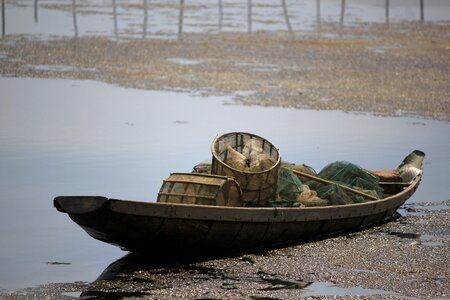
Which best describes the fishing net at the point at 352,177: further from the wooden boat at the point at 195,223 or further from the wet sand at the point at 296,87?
the wooden boat at the point at 195,223

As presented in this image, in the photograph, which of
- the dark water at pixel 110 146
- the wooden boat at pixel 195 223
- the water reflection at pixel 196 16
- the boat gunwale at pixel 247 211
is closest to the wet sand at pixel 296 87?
the wooden boat at pixel 195 223

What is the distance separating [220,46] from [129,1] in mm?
34916

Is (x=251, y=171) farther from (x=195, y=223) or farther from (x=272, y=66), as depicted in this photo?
(x=272, y=66)

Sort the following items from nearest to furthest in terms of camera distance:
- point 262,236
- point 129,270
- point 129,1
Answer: point 129,270 < point 262,236 < point 129,1

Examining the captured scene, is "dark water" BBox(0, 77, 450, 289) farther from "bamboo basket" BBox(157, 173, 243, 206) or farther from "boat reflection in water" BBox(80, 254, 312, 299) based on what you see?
"bamboo basket" BBox(157, 173, 243, 206)

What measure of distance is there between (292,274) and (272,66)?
2379 centimetres

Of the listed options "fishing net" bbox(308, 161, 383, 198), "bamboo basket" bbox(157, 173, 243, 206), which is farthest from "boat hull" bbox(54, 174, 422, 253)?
"fishing net" bbox(308, 161, 383, 198)

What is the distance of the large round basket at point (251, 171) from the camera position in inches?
585

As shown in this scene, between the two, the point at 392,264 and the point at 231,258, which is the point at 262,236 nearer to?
the point at 231,258

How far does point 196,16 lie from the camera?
6297cm

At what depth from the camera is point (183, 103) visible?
28.5 metres

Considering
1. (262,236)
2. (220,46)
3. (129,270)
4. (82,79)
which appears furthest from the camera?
(220,46)

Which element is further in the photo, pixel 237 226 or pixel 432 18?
pixel 432 18

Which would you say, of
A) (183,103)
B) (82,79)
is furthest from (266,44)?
(183,103)
